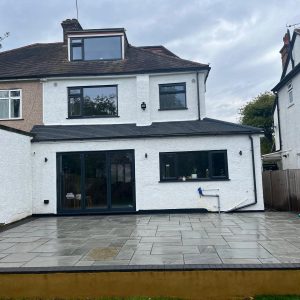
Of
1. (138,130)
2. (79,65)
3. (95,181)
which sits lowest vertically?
(95,181)

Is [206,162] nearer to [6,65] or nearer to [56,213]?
[56,213]

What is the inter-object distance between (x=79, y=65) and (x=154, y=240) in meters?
10.3

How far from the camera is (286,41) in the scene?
19656mm

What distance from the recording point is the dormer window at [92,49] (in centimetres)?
1631

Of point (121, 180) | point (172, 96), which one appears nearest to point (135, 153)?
point (121, 180)

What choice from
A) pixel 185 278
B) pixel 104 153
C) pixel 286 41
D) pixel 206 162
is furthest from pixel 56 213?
pixel 286 41

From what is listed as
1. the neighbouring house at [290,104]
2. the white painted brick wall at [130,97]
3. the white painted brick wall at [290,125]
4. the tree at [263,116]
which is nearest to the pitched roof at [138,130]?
the white painted brick wall at [130,97]

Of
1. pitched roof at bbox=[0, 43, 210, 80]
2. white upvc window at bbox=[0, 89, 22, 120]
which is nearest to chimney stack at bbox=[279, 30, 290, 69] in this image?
pitched roof at bbox=[0, 43, 210, 80]

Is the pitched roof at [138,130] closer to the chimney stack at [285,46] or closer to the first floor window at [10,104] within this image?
the first floor window at [10,104]

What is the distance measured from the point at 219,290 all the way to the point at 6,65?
1501 centimetres

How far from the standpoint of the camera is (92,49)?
1639 centimetres

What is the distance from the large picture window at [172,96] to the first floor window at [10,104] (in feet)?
20.8

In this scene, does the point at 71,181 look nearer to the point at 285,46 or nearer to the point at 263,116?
the point at 285,46

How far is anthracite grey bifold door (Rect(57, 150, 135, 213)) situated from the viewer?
13562mm
